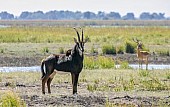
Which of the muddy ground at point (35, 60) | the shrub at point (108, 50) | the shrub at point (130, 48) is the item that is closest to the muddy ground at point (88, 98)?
the muddy ground at point (35, 60)

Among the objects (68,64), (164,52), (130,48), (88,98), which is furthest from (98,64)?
(130,48)

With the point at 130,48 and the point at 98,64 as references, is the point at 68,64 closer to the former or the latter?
the point at 98,64

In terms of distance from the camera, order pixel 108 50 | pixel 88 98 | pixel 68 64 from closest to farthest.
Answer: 1. pixel 88 98
2. pixel 68 64
3. pixel 108 50

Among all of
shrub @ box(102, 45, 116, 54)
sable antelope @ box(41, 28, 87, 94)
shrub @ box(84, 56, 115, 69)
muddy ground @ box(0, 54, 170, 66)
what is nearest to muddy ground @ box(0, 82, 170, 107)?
sable antelope @ box(41, 28, 87, 94)

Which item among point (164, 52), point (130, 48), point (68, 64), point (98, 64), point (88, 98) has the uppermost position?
point (68, 64)

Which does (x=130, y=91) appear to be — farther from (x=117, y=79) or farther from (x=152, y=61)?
(x=152, y=61)

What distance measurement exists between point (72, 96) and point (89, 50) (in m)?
20.5

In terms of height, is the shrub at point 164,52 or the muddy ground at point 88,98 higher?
the muddy ground at point 88,98

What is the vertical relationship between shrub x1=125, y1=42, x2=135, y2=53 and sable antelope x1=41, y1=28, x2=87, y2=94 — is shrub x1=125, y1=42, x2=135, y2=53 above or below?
below

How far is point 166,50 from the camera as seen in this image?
3559cm

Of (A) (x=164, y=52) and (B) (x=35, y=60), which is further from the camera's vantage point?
(A) (x=164, y=52)

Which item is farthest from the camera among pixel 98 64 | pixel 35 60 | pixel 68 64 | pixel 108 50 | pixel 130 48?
pixel 130 48

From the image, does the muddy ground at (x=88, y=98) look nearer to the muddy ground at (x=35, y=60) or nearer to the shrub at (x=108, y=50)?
the muddy ground at (x=35, y=60)

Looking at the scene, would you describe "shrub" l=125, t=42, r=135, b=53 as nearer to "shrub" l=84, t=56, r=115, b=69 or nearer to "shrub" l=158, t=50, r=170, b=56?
"shrub" l=158, t=50, r=170, b=56
